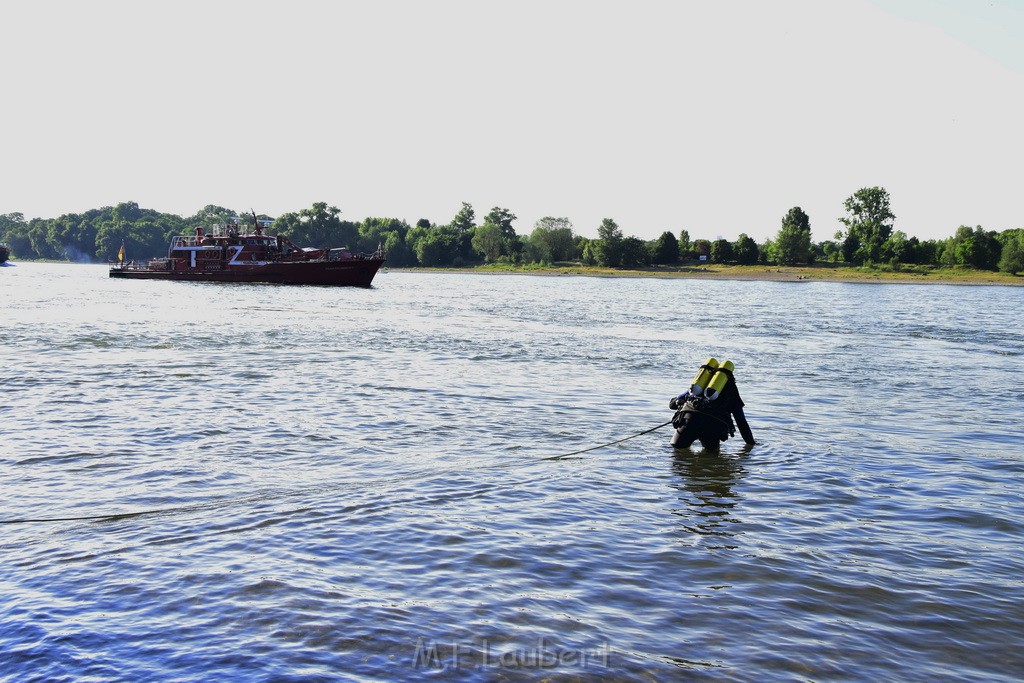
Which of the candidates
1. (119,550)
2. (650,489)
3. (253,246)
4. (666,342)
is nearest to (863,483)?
(650,489)

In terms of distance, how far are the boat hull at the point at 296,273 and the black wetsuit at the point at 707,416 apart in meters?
74.7

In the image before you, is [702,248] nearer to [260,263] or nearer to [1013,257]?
[1013,257]

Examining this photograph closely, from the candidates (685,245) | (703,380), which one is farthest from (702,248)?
(703,380)

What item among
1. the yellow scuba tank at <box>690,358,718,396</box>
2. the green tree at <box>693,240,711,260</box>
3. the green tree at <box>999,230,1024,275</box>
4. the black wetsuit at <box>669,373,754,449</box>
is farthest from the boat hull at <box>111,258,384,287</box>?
the green tree at <box>999,230,1024,275</box>

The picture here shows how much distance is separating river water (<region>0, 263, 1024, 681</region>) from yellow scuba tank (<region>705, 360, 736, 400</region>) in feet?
3.55

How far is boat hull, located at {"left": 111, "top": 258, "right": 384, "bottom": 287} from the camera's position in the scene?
281ft

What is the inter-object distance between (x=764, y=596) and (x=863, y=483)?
16.8 feet

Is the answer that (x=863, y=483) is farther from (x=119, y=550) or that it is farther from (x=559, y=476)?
(x=119, y=550)

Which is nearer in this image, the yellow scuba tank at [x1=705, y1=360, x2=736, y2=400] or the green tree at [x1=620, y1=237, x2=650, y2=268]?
the yellow scuba tank at [x1=705, y1=360, x2=736, y2=400]

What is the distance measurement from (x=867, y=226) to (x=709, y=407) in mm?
178117

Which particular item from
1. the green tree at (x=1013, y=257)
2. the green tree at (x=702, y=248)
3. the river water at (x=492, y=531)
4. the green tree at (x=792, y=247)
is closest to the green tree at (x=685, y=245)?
the green tree at (x=702, y=248)

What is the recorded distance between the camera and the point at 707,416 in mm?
13898

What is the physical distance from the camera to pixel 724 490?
39.7 ft

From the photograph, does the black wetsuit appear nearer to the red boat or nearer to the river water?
the river water
